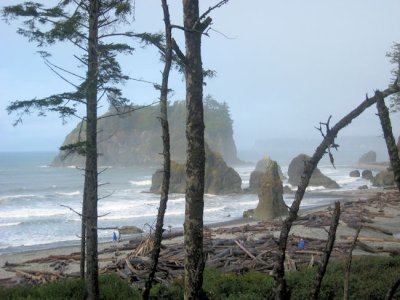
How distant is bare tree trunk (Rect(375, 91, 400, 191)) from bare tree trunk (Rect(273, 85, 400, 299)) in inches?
3.5

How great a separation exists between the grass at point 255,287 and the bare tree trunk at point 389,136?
3.59 m

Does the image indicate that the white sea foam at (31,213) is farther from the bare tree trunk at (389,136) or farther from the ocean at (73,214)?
the bare tree trunk at (389,136)

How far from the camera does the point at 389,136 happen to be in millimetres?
4211

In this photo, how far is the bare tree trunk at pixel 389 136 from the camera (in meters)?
4.11

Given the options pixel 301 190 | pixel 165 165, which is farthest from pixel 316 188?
pixel 301 190

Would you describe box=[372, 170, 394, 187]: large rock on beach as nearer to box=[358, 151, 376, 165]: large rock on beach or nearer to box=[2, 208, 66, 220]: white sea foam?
box=[2, 208, 66, 220]: white sea foam

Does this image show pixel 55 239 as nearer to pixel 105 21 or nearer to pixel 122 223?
pixel 122 223

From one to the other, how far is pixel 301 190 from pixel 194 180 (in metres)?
1.31

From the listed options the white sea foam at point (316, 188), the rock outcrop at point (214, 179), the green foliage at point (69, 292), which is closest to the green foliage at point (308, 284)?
the green foliage at point (69, 292)

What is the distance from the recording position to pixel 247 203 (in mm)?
40594

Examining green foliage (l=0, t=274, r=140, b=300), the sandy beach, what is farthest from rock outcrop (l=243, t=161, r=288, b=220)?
green foliage (l=0, t=274, r=140, b=300)

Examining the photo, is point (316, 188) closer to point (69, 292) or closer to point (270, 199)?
point (270, 199)

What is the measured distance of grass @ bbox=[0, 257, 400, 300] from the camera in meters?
7.28

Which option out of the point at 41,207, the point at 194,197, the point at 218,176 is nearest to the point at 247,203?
the point at 218,176
